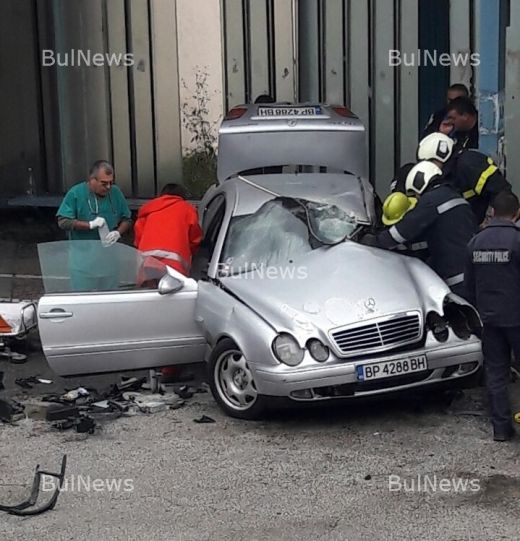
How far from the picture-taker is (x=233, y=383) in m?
7.66

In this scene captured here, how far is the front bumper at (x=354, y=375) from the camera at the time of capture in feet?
23.6

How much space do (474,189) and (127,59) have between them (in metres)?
6.20

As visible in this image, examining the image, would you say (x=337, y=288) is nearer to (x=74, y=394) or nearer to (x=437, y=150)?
(x=437, y=150)

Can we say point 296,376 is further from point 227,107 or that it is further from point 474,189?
point 227,107

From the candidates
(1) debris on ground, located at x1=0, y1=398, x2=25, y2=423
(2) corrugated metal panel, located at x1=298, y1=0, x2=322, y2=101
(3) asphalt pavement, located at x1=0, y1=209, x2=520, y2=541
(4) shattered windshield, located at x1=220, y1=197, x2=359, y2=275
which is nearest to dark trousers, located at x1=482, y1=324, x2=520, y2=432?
(3) asphalt pavement, located at x1=0, y1=209, x2=520, y2=541

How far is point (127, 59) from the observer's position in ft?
45.1

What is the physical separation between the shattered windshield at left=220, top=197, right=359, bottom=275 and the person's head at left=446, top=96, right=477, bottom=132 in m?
1.69

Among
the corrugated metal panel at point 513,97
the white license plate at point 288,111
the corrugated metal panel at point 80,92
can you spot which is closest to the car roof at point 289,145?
the white license plate at point 288,111

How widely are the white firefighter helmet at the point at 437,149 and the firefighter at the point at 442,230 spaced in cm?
31

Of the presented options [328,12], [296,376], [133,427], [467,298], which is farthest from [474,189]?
[328,12]

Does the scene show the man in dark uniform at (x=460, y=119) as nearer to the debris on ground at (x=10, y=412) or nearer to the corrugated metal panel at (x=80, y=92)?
the debris on ground at (x=10, y=412)

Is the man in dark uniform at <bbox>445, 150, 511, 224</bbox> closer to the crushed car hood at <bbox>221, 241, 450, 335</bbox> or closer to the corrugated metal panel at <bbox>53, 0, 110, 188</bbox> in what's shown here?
the crushed car hood at <bbox>221, 241, 450, 335</bbox>

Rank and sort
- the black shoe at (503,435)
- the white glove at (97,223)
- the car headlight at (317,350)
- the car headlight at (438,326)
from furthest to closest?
the white glove at (97,223) → the car headlight at (438,326) → the car headlight at (317,350) → the black shoe at (503,435)

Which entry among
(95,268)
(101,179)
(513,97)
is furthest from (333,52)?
(95,268)
